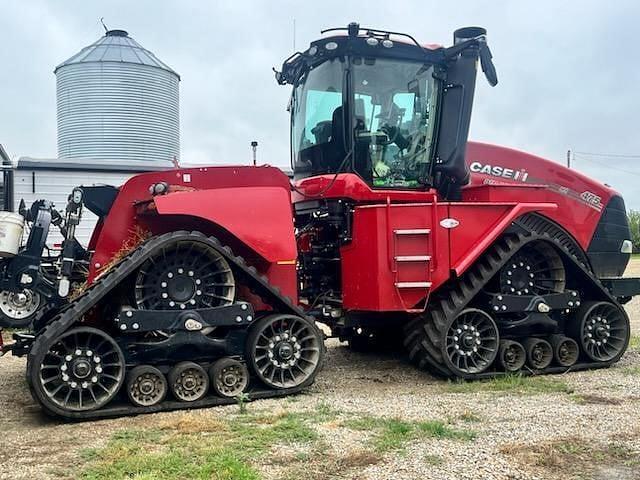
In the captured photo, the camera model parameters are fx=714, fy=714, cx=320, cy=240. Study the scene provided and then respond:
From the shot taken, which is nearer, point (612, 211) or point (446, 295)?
point (446, 295)

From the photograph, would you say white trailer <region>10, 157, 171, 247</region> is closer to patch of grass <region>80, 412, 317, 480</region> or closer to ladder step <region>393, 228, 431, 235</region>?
ladder step <region>393, 228, 431, 235</region>

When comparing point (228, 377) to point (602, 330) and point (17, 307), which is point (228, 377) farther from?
point (602, 330)

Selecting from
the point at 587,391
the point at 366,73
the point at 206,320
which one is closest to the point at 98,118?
the point at 366,73

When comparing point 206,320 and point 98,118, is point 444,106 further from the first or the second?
point 98,118

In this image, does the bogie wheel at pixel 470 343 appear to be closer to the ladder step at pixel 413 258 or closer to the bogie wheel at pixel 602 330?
the ladder step at pixel 413 258

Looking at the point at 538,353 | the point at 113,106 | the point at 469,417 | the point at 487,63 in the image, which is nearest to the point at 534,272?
the point at 538,353

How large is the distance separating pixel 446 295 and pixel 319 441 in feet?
9.10

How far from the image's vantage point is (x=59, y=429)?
5211 millimetres

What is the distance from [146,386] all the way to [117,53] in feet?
41.5

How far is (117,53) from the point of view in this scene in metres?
16.5

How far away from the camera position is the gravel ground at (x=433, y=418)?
432 centimetres

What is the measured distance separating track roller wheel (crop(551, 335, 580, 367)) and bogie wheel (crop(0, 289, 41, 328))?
5.11 m

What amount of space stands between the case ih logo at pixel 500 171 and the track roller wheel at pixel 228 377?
11.9 ft

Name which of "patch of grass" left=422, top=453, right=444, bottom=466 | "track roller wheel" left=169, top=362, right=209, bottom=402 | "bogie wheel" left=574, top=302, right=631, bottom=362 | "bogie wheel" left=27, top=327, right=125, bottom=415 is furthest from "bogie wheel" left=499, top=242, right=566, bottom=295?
"bogie wheel" left=27, top=327, right=125, bottom=415
